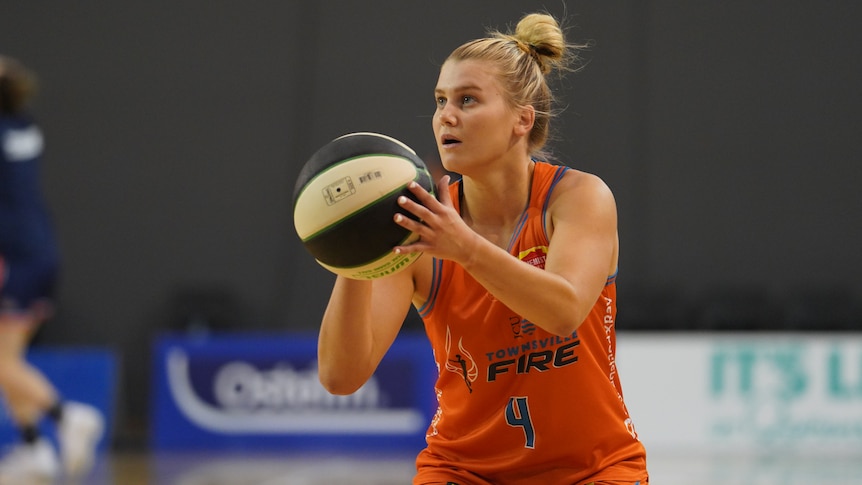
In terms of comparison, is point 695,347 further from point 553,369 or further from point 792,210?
point 553,369

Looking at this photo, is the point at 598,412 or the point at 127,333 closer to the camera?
the point at 598,412

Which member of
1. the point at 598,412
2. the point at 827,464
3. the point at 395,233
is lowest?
the point at 827,464

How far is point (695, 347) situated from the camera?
287 inches

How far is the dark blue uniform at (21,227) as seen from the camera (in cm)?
580

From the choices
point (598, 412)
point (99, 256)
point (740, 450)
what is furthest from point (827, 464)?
point (99, 256)

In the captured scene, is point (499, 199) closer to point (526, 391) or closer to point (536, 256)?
point (536, 256)

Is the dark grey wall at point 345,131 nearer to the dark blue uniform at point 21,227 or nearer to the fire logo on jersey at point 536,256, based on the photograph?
the dark blue uniform at point 21,227

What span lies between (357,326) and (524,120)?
59 centimetres

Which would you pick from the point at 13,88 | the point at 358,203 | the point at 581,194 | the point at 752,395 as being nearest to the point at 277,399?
the point at 13,88

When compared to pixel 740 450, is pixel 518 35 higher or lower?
higher

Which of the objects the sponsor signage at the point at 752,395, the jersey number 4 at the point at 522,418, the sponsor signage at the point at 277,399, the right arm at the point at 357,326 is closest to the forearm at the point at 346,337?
the right arm at the point at 357,326

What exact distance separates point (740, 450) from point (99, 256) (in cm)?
560

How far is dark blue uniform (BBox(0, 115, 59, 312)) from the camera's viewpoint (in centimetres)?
580

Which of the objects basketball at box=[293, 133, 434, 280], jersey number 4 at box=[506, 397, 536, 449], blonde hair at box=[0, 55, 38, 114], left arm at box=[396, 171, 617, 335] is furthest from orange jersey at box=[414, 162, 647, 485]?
blonde hair at box=[0, 55, 38, 114]
